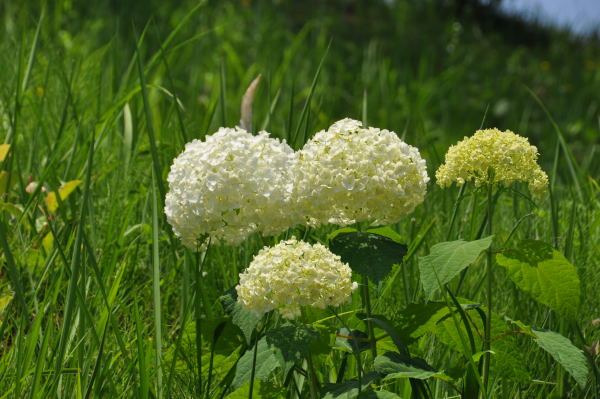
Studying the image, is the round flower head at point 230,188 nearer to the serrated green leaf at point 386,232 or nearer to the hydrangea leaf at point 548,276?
the serrated green leaf at point 386,232

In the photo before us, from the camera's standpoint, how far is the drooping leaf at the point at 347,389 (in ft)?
3.74

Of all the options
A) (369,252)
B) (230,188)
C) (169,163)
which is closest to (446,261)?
(369,252)

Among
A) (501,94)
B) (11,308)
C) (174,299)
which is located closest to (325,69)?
(501,94)

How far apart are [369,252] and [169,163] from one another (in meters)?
1.22

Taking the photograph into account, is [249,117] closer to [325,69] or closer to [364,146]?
[364,146]

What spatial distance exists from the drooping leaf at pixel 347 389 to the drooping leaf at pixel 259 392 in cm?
9

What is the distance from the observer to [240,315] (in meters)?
1.22

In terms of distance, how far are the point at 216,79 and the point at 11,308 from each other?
3.01 metres

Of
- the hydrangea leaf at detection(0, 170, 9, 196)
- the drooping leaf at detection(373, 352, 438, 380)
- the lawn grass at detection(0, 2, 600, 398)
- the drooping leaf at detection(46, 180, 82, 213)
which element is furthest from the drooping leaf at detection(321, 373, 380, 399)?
the hydrangea leaf at detection(0, 170, 9, 196)

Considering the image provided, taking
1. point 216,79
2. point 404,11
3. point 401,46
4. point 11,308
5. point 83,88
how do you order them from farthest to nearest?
point 404,11
point 401,46
point 216,79
point 83,88
point 11,308

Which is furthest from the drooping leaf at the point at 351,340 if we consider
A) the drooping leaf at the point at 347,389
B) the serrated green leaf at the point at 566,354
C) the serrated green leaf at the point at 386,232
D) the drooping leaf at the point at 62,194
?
the drooping leaf at the point at 62,194

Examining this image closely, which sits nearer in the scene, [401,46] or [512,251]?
Answer: [512,251]

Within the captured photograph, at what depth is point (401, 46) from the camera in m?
6.33

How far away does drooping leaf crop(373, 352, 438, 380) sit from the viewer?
111 centimetres
